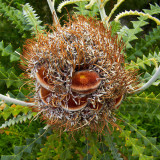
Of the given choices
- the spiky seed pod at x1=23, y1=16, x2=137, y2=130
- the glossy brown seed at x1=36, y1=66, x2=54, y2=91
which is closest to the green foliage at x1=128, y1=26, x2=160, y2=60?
the spiky seed pod at x1=23, y1=16, x2=137, y2=130

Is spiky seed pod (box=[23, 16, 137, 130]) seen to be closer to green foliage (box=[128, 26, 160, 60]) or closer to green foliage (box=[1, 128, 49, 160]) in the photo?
green foliage (box=[1, 128, 49, 160])

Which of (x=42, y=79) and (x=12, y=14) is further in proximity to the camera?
(x=12, y=14)

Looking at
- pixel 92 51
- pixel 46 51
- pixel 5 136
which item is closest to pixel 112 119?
pixel 92 51

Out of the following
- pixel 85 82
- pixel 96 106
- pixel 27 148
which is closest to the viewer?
pixel 85 82

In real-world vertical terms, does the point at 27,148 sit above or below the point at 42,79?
below

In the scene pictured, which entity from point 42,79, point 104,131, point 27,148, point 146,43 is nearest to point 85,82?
point 42,79

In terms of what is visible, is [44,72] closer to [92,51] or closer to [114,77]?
[92,51]

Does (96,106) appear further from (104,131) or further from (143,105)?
(143,105)

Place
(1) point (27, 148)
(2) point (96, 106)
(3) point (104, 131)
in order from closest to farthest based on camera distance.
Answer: (2) point (96, 106) < (3) point (104, 131) < (1) point (27, 148)
